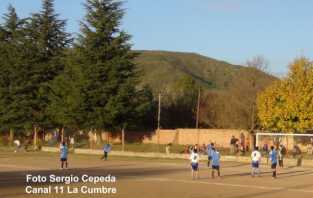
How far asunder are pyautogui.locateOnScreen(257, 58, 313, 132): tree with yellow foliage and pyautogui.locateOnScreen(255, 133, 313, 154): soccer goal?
7.69 meters

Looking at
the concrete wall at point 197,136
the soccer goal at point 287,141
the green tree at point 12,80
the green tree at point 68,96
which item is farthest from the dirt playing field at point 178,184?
the green tree at point 12,80

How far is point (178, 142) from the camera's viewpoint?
221ft

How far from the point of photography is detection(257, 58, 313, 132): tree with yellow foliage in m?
60.2

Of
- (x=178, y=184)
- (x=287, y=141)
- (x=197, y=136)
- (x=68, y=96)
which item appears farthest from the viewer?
(x=197, y=136)

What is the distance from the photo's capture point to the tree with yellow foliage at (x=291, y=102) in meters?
60.2

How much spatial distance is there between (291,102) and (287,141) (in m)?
8.84

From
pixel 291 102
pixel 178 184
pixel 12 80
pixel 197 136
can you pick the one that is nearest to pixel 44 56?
pixel 12 80

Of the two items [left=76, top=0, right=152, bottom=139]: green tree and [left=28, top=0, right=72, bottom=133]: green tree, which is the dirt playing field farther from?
[left=28, top=0, right=72, bottom=133]: green tree

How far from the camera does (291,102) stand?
2389 inches

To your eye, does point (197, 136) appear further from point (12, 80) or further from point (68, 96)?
point (12, 80)

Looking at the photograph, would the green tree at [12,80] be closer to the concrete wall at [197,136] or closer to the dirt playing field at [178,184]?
the concrete wall at [197,136]

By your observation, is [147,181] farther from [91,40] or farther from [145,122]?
[145,122]

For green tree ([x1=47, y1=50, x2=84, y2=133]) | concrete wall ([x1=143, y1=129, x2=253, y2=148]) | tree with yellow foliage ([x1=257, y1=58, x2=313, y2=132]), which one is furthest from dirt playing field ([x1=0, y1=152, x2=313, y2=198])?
green tree ([x1=47, y1=50, x2=84, y2=133])

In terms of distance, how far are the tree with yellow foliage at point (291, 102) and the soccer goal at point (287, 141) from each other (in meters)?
7.69
